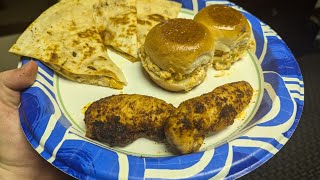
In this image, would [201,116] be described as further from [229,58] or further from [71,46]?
[71,46]


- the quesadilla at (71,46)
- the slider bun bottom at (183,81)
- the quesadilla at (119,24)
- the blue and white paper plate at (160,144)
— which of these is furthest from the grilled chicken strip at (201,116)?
the quesadilla at (119,24)

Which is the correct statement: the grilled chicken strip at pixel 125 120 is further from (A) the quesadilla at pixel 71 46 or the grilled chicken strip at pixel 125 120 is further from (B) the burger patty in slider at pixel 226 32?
(B) the burger patty in slider at pixel 226 32

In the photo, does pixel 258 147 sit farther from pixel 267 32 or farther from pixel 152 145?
pixel 267 32

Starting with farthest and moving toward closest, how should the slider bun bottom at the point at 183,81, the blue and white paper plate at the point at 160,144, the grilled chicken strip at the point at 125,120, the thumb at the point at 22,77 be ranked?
the slider bun bottom at the point at 183,81, the thumb at the point at 22,77, the grilled chicken strip at the point at 125,120, the blue and white paper plate at the point at 160,144

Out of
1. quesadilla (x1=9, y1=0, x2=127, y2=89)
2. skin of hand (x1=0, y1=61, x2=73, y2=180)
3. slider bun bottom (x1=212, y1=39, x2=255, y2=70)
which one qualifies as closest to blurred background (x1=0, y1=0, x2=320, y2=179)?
slider bun bottom (x1=212, y1=39, x2=255, y2=70)

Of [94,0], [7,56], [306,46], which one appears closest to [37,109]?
[94,0]

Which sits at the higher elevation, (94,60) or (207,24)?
(207,24)

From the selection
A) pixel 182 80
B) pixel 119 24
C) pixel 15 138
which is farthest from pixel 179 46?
pixel 15 138
